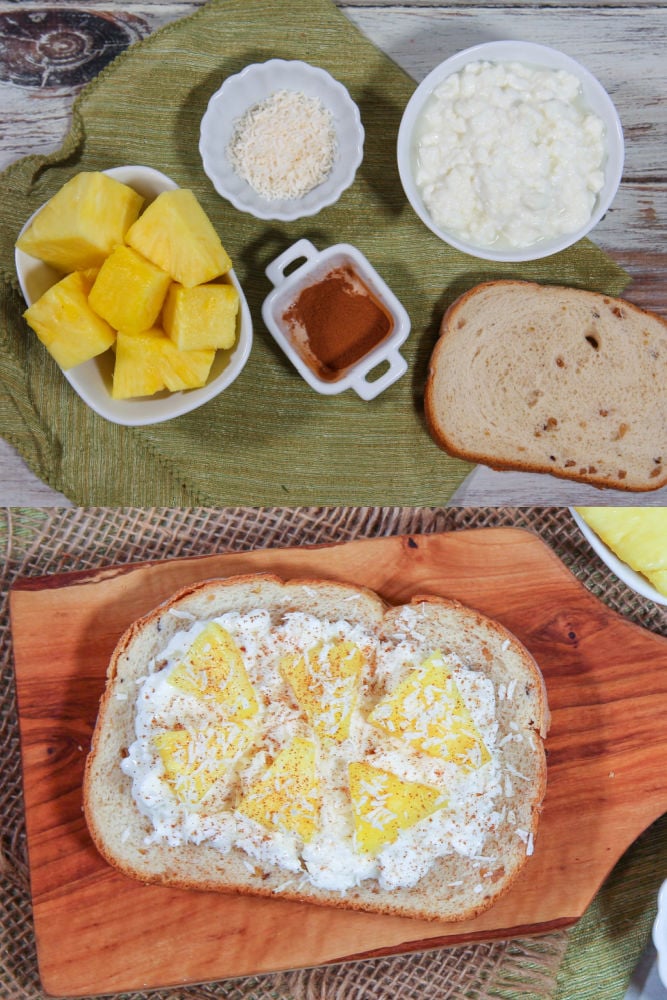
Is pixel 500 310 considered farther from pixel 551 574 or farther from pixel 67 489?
pixel 67 489

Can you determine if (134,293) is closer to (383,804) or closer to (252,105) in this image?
(252,105)

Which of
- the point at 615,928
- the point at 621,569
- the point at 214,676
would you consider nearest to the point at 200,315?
the point at 214,676

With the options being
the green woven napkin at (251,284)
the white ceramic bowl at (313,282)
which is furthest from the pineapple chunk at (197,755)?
the white ceramic bowl at (313,282)

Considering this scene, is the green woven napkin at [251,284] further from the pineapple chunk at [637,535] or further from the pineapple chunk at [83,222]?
the pineapple chunk at [637,535]

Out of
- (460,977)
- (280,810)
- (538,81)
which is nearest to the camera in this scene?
(280,810)

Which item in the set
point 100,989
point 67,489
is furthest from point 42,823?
point 67,489

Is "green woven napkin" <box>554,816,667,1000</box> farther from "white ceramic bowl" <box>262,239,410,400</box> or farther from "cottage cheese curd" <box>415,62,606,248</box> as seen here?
"cottage cheese curd" <box>415,62,606,248</box>

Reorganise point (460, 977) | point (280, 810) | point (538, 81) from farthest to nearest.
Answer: point (460, 977) < point (538, 81) < point (280, 810)

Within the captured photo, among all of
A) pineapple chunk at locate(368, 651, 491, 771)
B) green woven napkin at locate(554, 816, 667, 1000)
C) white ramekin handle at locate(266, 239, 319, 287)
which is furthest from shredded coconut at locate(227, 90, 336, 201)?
green woven napkin at locate(554, 816, 667, 1000)
